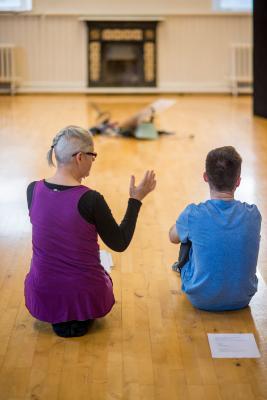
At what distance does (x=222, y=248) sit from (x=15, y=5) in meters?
9.74

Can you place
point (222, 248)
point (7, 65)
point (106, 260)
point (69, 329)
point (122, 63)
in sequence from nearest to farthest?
point (69, 329), point (222, 248), point (106, 260), point (7, 65), point (122, 63)

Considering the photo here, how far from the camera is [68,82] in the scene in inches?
465

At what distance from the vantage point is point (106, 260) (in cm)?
349

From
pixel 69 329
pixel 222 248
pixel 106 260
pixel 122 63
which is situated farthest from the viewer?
pixel 122 63

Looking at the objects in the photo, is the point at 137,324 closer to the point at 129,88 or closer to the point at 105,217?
the point at 105,217

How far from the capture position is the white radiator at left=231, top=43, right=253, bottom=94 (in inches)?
456

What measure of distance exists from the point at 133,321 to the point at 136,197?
52cm

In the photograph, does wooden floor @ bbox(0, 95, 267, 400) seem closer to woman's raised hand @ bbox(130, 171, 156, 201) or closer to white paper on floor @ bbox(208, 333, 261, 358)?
white paper on floor @ bbox(208, 333, 261, 358)

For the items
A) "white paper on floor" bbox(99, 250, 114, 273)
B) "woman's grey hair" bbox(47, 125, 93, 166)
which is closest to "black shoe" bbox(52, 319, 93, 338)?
"woman's grey hair" bbox(47, 125, 93, 166)

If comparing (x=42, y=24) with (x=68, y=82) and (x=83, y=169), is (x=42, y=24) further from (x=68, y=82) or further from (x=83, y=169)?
(x=83, y=169)

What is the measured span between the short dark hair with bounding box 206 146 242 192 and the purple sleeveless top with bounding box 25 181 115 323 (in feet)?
1.69

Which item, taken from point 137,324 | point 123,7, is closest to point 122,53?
point 123,7

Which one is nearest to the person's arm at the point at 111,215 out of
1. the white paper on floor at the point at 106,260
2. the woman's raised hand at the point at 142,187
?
the woman's raised hand at the point at 142,187

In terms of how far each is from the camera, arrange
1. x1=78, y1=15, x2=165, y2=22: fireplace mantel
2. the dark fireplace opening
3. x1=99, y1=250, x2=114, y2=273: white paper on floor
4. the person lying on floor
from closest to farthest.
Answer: the person lying on floor → x1=99, y1=250, x2=114, y2=273: white paper on floor → x1=78, y1=15, x2=165, y2=22: fireplace mantel → the dark fireplace opening
